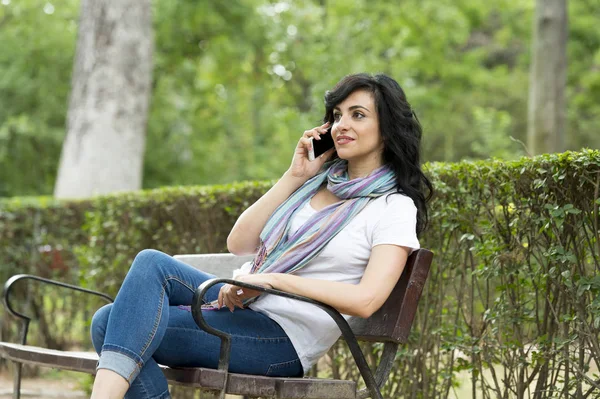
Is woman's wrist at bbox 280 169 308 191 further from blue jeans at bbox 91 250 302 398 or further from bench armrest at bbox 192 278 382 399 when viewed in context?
bench armrest at bbox 192 278 382 399

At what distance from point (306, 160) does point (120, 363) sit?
1.24 metres

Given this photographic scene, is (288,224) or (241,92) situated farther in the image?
(241,92)

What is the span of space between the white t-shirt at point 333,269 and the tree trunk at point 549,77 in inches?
381

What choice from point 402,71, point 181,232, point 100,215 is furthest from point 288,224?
point 402,71

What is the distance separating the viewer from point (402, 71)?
1989cm

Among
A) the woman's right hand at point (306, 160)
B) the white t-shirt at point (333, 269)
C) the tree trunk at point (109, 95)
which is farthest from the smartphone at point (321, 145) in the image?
the tree trunk at point (109, 95)

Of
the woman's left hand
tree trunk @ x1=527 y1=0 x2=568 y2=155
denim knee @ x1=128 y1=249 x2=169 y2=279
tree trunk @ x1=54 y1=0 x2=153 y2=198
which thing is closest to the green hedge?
the woman's left hand

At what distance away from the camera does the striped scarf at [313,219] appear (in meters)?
3.56

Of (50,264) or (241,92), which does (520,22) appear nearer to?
(241,92)

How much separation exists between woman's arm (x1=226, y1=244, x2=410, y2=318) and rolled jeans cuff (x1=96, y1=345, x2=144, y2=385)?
50 cm

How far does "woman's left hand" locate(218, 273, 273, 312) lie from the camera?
3.35 m

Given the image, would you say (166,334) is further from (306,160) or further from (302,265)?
(306,160)

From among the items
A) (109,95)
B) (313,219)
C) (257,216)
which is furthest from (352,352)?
(109,95)

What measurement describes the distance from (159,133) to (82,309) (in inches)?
554
